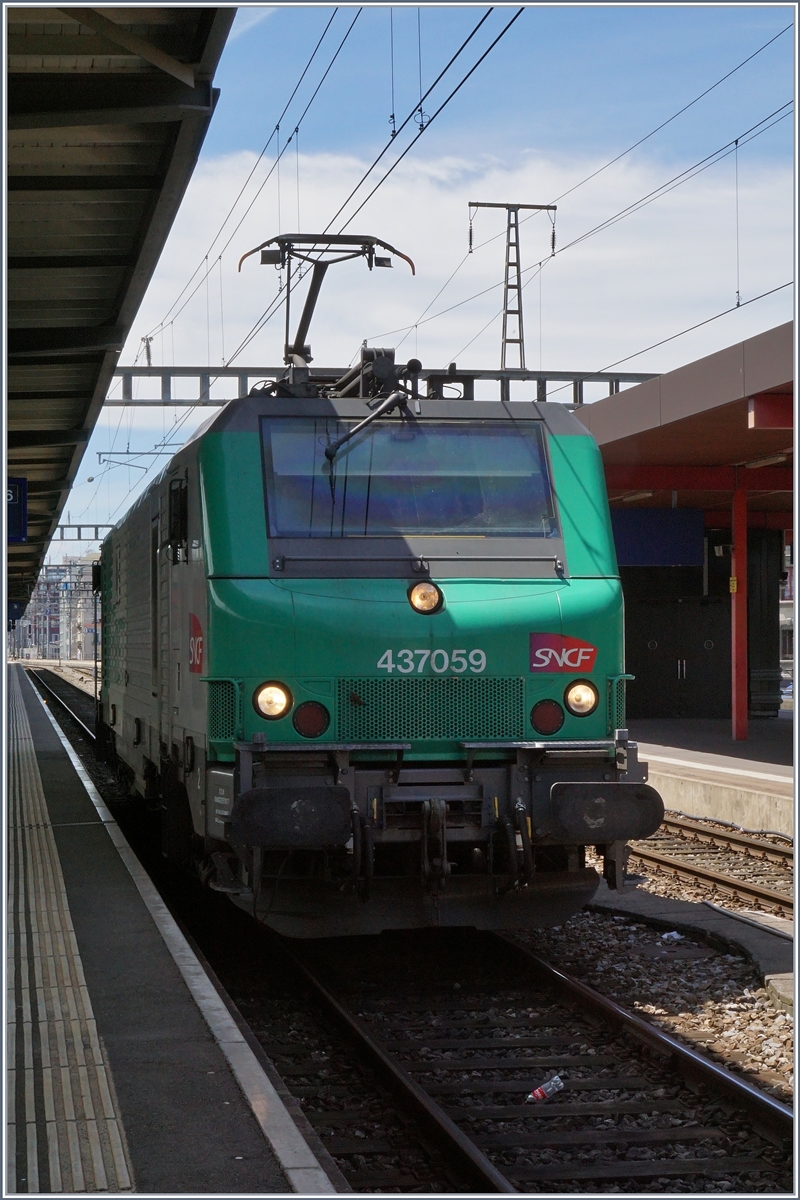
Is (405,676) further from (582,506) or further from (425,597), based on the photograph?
(582,506)

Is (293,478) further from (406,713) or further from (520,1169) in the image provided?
(520,1169)

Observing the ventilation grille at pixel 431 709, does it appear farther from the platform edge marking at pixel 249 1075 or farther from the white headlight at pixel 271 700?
the platform edge marking at pixel 249 1075

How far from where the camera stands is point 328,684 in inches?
263

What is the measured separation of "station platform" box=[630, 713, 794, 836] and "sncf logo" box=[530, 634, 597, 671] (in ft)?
20.2

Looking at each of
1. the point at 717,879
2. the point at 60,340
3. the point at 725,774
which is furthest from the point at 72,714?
the point at 717,879

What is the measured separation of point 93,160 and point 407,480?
4.07 metres

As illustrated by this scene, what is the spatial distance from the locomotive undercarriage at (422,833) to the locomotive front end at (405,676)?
0.01 m

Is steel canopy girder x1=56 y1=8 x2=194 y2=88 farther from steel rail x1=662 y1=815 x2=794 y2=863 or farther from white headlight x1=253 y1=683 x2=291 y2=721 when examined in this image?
steel rail x1=662 y1=815 x2=794 y2=863

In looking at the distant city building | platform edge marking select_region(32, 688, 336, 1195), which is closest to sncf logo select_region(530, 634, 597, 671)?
platform edge marking select_region(32, 688, 336, 1195)

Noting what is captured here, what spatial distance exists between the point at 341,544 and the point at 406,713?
98 centimetres

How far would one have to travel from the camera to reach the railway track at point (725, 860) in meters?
9.79

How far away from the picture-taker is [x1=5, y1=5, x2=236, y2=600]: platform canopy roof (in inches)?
300

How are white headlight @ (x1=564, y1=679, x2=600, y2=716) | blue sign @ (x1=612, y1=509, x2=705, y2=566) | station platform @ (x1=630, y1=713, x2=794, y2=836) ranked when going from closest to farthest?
1. white headlight @ (x1=564, y1=679, x2=600, y2=716)
2. station platform @ (x1=630, y1=713, x2=794, y2=836)
3. blue sign @ (x1=612, y1=509, x2=705, y2=566)

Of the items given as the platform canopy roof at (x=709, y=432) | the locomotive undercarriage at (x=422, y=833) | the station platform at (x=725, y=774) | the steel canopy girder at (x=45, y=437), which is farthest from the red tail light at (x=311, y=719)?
the steel canopy girder at (x=45, y=437)
